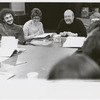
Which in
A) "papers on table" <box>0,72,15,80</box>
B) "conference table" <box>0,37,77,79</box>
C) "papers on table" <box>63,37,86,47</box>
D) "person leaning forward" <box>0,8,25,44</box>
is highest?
"person leaning forward" <box>0,8,25,44</box>

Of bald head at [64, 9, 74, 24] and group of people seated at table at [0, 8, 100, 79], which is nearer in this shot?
group of people seated at table at [0, 8, 100, 79]

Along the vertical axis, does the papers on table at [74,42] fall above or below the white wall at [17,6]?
below

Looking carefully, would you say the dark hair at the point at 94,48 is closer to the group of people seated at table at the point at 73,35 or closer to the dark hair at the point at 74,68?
the group of people seated at table at the point at 73,35

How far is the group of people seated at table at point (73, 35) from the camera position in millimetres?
637

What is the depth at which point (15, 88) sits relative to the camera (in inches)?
38.5

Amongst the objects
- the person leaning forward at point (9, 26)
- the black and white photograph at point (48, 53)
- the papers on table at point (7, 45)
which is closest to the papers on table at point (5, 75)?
the black and white photograph at point (48, 53)

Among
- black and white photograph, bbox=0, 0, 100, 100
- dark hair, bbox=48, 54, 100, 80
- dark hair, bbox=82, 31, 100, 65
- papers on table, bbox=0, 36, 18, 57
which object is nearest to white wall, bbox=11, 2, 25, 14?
black and white photograph, bbox=0, 0, 100, 100

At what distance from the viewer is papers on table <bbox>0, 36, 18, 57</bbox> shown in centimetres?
128

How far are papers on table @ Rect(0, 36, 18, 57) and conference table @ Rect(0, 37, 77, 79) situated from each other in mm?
53

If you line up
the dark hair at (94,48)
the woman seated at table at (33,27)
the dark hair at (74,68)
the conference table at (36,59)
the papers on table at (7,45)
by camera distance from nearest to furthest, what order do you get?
the dark hair at (74,68), the dark hair at (94,48), the conference table at (36,59), the papers on table at (7,45), the woman seated at table at (33,27)

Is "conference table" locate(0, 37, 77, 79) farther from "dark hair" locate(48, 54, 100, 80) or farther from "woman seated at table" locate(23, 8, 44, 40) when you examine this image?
"dark hair" locate(48, 54, 100, 80)

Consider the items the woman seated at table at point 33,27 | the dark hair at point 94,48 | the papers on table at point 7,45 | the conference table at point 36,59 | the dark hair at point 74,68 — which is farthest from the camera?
the woman seated at table at point 33,27

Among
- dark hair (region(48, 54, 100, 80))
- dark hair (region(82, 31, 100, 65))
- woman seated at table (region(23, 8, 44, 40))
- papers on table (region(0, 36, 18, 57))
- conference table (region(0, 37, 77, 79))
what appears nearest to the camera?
dark hair (region(48, 54, 100, 80))

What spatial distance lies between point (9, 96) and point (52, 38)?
2.92ft
